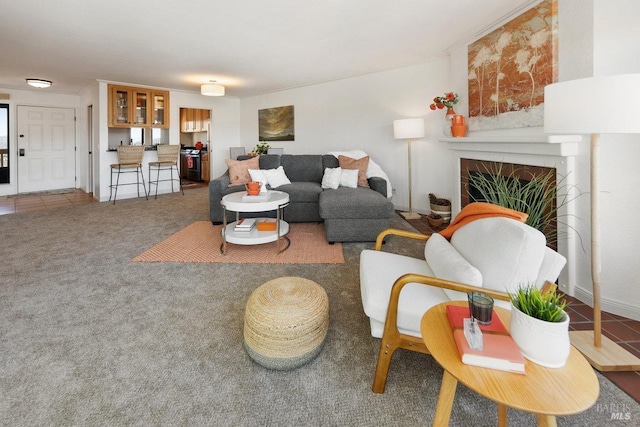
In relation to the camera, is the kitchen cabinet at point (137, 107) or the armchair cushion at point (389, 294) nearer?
the armchair cushion at point (389, 294)

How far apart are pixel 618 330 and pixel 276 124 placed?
6.45 metres

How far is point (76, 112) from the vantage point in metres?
7.34

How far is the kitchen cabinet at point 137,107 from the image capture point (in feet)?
19.7

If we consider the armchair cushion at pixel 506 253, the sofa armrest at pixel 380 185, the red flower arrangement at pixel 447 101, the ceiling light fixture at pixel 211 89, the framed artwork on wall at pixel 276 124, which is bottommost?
the armchair cushion at pixel 506 253

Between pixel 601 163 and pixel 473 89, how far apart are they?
78.4 inches

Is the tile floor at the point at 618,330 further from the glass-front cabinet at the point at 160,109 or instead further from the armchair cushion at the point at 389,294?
the glass-front cabinet at the point at 160,109

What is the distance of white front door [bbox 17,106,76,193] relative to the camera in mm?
6777

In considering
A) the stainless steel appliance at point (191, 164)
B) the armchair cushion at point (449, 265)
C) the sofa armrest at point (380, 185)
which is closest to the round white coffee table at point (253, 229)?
the sofa armrest at point (380, 185)

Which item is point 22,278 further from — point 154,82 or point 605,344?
point 154,82

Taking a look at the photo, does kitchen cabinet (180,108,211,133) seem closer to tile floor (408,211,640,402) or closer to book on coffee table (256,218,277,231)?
book on coffee table (256,218,277,231)

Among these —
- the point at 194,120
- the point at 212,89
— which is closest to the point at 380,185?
the point at 212,89

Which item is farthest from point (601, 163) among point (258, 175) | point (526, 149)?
point (258, 175)

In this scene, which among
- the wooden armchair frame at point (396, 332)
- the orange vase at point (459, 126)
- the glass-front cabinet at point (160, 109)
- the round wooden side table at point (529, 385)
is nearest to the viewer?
the round wooden side table at point (529, 385)

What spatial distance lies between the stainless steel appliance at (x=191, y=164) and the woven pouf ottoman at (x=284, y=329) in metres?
8.03
